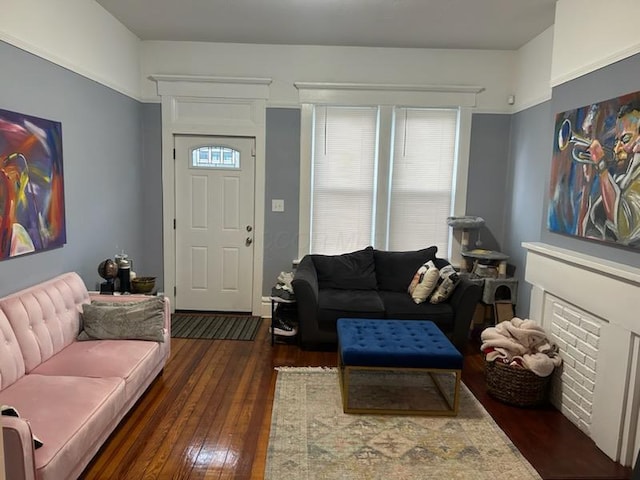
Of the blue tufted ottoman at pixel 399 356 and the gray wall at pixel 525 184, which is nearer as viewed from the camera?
the blue tufted ottoman at pixel 399 356

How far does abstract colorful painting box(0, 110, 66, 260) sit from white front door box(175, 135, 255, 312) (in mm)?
1604

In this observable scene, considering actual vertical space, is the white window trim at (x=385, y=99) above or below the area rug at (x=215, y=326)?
above

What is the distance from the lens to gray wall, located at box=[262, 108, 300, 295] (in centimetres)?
464

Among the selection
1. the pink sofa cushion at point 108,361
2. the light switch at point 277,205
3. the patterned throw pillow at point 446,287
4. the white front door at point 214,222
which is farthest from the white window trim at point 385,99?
the pink sofa cushion at point 108,361

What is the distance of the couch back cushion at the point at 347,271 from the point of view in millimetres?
4305

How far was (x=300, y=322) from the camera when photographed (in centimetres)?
381

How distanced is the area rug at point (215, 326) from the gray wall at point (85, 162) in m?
0.87

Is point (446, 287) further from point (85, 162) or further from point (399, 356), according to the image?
point (85, 162)

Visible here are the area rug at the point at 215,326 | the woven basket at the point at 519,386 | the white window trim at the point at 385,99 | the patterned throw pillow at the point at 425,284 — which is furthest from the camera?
the white window trim at the point at 385,99

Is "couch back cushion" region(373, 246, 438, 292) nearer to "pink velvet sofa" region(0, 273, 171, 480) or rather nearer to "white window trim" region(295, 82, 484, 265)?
"white window trim" region(295, 82, 484, 265)

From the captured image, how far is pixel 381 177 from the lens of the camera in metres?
4.68

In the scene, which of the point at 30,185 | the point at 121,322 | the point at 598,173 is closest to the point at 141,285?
the point at 121,322

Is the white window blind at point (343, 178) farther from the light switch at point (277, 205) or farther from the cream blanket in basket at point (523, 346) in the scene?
the cream blanket in basket at point (523, 346)

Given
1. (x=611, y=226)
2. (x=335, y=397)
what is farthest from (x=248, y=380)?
(x=611, y=226)
